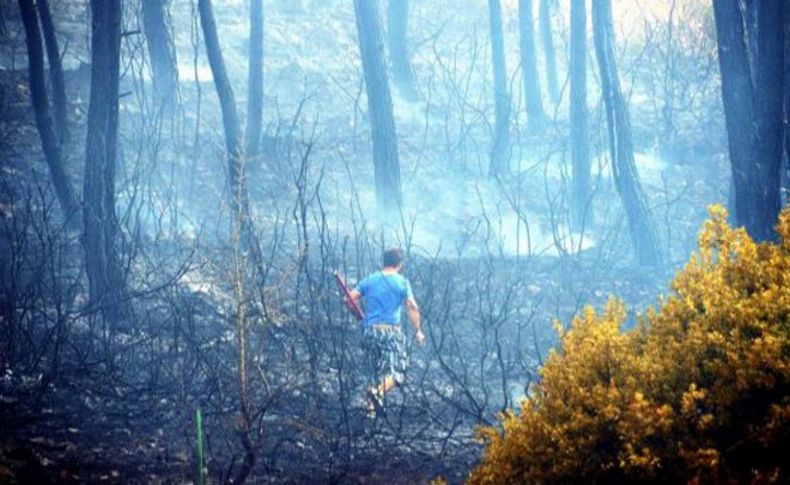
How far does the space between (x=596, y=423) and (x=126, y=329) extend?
7.41 m

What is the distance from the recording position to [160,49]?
48.2 feet

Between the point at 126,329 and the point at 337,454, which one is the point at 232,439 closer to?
the point at 337,454

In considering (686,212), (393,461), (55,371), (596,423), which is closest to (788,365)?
(596,423)

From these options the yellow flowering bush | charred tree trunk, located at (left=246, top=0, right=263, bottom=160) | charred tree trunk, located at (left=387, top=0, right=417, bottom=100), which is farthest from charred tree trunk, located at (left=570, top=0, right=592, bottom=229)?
the yellow flowering bush

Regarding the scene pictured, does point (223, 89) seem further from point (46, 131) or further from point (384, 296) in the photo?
point (384, 296)

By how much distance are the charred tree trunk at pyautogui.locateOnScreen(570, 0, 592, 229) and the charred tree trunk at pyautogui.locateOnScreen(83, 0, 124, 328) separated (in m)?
8.34

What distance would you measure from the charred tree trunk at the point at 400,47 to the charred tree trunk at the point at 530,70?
Answer: 116 inches

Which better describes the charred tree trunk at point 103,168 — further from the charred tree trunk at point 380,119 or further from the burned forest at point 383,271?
the charred tree trunk at point 380,119

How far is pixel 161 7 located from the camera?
563 inches

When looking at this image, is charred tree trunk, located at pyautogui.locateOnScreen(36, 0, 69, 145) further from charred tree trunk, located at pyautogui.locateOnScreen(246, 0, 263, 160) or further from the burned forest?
charred tree trunk, located at pyautogui.locateOnScreen(246, 0, 263, 160)

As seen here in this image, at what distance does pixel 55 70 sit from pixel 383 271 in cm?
754

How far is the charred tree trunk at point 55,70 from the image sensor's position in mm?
12000

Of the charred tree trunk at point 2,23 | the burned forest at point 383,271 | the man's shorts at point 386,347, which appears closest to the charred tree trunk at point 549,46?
the burned forest at point 383,271

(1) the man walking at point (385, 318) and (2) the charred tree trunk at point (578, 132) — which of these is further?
(2) the charred tree trunk at point (578, 132)
